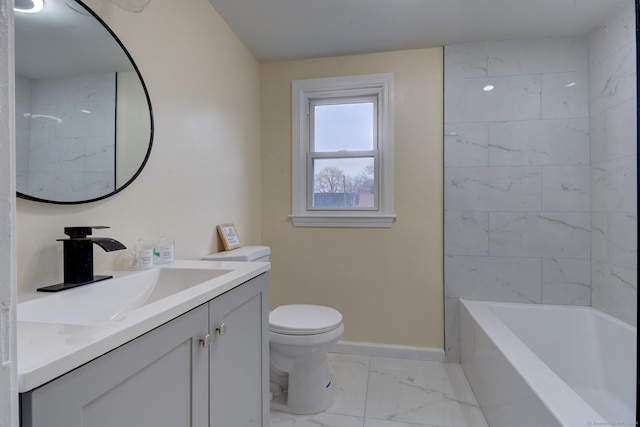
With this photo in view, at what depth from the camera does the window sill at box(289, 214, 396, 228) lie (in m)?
2.36

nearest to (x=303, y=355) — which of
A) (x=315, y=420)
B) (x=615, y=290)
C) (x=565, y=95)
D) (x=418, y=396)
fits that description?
(x=315, y=420)

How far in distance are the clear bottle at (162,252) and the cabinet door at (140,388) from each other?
562 mm

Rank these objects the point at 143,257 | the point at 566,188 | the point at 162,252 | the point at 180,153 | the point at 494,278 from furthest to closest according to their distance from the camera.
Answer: the point at 494,278, the point at 566,188, the point at 180,153, the point at 162,252, the point at 143,257

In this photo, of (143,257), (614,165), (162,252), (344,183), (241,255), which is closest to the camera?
(143,257)

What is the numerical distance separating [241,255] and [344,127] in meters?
1.35

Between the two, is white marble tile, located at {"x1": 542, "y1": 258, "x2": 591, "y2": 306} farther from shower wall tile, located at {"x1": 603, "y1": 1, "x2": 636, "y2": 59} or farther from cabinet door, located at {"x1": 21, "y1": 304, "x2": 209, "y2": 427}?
cabinet door, located at {"x1": 21, "y1": 304, "x2": 209, "y2": 427}

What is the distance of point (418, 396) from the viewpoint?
73.0 inches

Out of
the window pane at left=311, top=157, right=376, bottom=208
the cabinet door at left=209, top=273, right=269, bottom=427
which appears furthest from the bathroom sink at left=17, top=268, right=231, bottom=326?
the window pane at left=311, top=157, right=376, bottom=208

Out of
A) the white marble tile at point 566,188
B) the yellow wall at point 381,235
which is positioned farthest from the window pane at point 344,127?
the white marble tile at point 566,188

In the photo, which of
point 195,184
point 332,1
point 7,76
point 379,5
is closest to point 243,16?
point 332,1

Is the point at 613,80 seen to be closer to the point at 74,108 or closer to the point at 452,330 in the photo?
the point at 452,330

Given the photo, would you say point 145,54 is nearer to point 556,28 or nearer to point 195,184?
point 195,184

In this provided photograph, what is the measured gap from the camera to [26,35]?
0.89m

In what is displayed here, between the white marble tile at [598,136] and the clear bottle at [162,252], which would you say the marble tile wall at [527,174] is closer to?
the white marble tile at [598,136]
